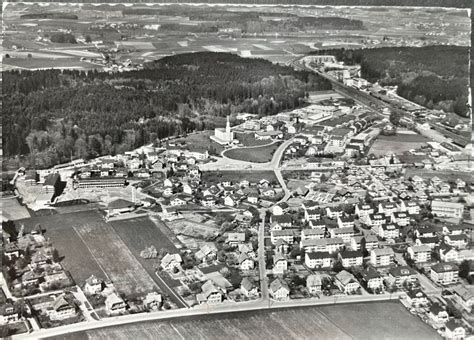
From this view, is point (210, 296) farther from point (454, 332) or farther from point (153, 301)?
point (454, 332)

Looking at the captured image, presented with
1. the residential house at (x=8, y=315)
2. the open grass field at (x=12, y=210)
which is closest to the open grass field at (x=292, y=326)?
the residential house at (x=8, y=315)

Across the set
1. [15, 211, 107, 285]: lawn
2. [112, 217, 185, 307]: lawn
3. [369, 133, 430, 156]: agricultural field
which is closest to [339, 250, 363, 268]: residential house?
[112, 217, 185, 307]: lawn

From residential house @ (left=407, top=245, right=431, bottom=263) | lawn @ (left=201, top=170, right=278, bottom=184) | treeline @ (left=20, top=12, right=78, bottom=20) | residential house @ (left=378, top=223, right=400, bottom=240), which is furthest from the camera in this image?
treeline @ (left=20, top=12, right=78, bottom=20)

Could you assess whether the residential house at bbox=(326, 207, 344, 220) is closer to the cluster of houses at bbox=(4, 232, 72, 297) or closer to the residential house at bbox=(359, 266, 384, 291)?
the residential house at bbox=(359, 266, 384, 291)

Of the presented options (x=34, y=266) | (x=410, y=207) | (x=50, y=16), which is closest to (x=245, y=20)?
(x=50, y=16)

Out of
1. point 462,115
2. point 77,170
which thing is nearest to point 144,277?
point 77,170

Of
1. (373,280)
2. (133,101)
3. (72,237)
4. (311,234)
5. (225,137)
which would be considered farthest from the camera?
(133,101)
